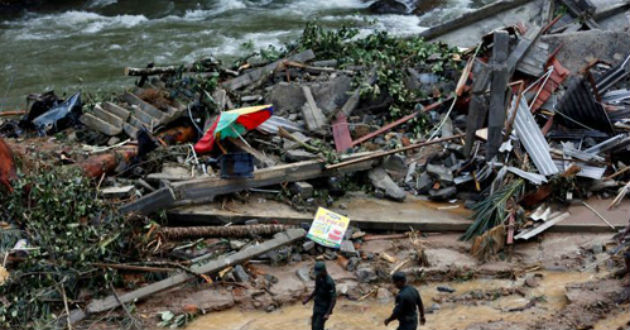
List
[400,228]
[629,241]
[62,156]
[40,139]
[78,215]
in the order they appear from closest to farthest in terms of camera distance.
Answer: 1. [629,241]
2. [78,215]
3. [400,228]
4. [62,156]
5. [40,139]

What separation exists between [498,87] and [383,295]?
10.0 feet

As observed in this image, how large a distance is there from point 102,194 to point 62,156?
1.29 metres

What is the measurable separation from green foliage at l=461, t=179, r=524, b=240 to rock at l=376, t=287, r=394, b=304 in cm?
142

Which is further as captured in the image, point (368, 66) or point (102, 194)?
point (368, 66)

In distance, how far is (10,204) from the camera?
28.7ft

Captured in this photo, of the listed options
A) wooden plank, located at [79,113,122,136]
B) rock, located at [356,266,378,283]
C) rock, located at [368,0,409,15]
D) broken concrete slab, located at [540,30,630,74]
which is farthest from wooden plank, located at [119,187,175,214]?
rock, located at [368,0,409,15]

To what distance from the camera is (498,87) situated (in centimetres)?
917

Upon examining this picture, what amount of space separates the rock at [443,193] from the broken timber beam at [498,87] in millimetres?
797

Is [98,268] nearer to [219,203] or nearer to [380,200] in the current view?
[219,203]

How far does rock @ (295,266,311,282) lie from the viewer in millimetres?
8269

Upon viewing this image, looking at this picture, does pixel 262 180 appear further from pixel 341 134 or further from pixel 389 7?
pixel 389 7

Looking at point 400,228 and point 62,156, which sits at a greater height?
point 62,156

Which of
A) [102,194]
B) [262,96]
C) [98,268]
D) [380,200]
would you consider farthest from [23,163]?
[380,200]

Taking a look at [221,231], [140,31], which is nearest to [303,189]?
[221,231]
